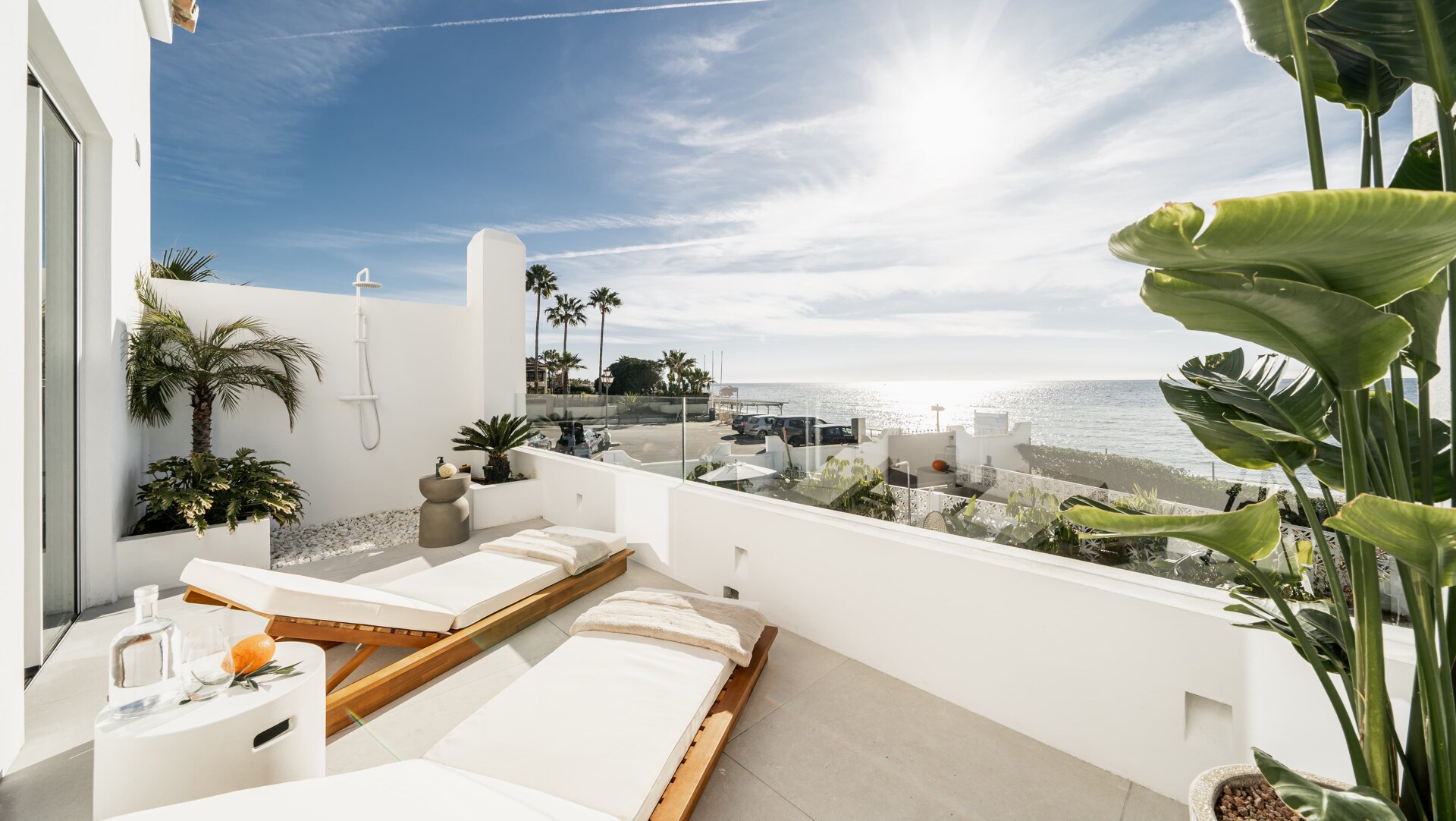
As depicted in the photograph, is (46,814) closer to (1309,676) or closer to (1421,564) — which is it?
(1421,564)

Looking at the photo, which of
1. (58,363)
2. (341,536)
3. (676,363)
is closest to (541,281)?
(676,363)

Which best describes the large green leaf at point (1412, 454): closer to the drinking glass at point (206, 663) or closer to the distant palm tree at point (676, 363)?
the drinking glass at point (206, 663)

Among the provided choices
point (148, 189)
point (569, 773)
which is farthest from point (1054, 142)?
point (148, 189)

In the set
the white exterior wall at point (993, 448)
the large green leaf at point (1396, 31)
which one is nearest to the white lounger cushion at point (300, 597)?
the white exterior wall at point (993, 448)

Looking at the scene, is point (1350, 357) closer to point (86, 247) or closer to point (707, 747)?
point (707, 747)

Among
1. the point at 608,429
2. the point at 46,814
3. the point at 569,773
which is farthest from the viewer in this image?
the point at 608,429

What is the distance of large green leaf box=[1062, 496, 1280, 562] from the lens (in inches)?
31.1

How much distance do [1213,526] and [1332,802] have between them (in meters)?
0.47

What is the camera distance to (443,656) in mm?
2590

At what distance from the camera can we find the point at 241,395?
5.21 metres

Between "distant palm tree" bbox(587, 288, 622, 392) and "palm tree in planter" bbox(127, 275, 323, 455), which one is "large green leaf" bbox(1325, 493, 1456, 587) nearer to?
"palm tree in planter" bbox(127, 275, 323, 455)

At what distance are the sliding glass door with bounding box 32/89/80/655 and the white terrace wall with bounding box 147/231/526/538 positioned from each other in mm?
1883

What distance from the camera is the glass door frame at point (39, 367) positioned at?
260cm

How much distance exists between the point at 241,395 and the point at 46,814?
4537 millimetres
